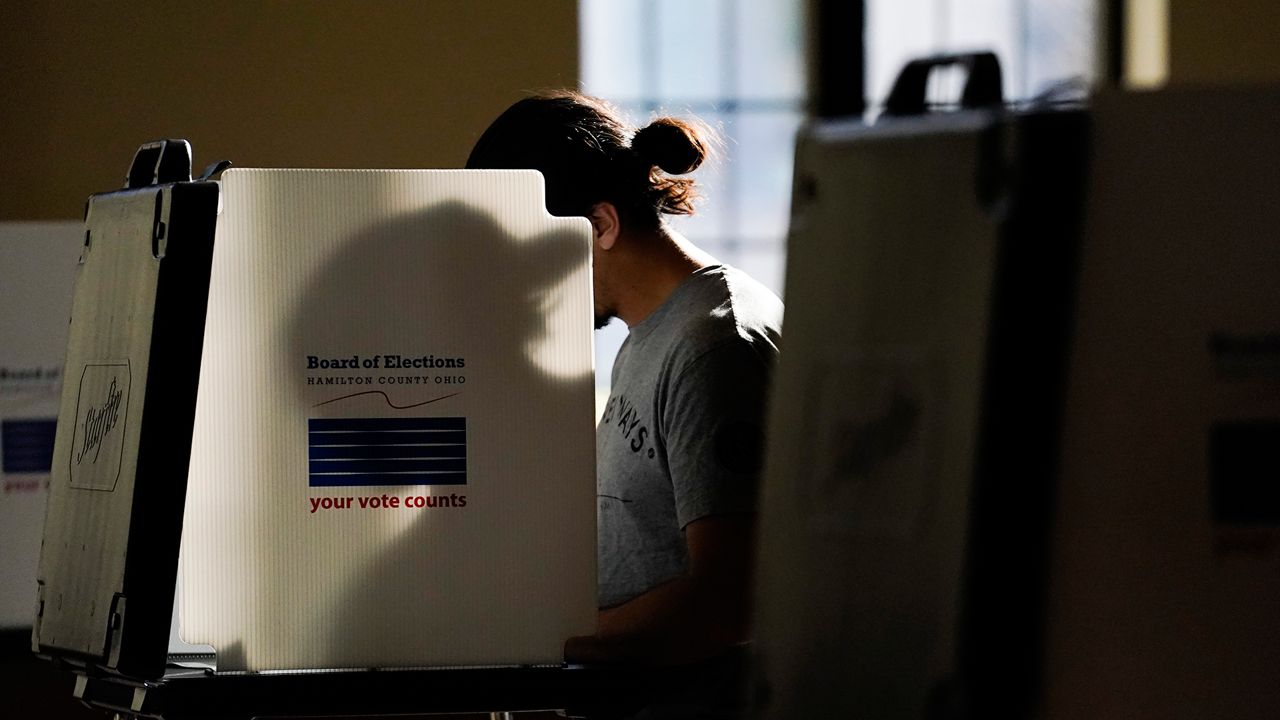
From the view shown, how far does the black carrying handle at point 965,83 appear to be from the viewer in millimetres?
632

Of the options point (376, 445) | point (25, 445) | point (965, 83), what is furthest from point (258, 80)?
point (965, 83)

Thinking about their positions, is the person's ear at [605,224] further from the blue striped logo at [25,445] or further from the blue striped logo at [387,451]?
the blue striped logo at [25,445]

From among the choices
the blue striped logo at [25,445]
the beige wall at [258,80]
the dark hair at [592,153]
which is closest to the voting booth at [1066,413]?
the dark hair at [592,153]

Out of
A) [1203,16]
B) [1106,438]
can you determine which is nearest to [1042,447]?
[1106,438]

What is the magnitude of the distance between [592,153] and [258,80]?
2.15 m

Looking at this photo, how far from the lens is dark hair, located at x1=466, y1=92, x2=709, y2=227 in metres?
1.39

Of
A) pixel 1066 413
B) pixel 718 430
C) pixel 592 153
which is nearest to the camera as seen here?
pixel 1066 413

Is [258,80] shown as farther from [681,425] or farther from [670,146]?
[681,425]

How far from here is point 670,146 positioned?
1453mm

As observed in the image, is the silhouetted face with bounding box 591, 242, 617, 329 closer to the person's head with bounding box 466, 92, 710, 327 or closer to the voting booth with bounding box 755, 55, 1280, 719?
the person's head with bounding box 466, 92, 710, 327

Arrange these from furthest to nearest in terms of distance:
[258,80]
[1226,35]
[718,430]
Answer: [1226,35] < [258,80] < [718,430]

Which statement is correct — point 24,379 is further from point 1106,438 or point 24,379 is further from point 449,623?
point 1106,438

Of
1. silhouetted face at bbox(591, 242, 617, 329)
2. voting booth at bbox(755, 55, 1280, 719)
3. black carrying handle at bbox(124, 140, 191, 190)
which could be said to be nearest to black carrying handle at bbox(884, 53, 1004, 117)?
voting booth at bbox(755, 55, 1280, 719)

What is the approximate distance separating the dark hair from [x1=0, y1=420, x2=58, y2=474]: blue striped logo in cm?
161
